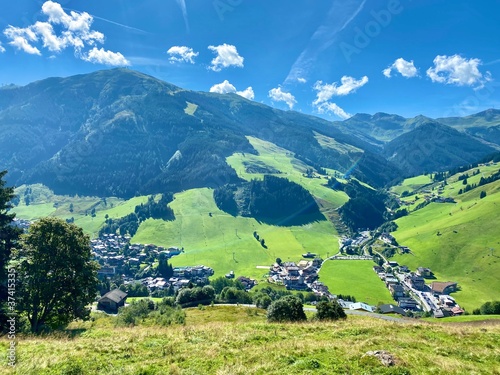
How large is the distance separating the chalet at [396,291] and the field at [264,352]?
500ft

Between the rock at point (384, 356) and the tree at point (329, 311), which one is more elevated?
the rock at point (384, 356)

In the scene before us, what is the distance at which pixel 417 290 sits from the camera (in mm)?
174875

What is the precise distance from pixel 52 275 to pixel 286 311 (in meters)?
25.1

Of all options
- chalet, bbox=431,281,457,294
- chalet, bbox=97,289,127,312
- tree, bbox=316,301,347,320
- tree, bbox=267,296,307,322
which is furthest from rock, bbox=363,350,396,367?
chalet, bbox=431,281,457,294

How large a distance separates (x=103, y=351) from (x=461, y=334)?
83.0 feet

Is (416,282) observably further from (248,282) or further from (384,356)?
(384,356)

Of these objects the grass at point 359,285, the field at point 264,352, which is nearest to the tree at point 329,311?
the field at point 264,352

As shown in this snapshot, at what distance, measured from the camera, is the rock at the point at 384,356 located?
52.1 feet

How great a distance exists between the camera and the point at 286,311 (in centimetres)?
3556

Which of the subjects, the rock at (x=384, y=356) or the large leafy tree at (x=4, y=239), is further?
the large leafy tree at (x=4, y=239)

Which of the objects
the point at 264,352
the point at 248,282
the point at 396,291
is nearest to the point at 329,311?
the point at 264,352

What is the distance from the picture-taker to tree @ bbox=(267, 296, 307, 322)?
115 feet

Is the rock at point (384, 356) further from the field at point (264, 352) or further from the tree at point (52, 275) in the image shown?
the tree at point (52, 275)

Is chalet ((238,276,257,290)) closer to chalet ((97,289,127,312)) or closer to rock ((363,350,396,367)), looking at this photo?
chalet ((97,289,127,312))
